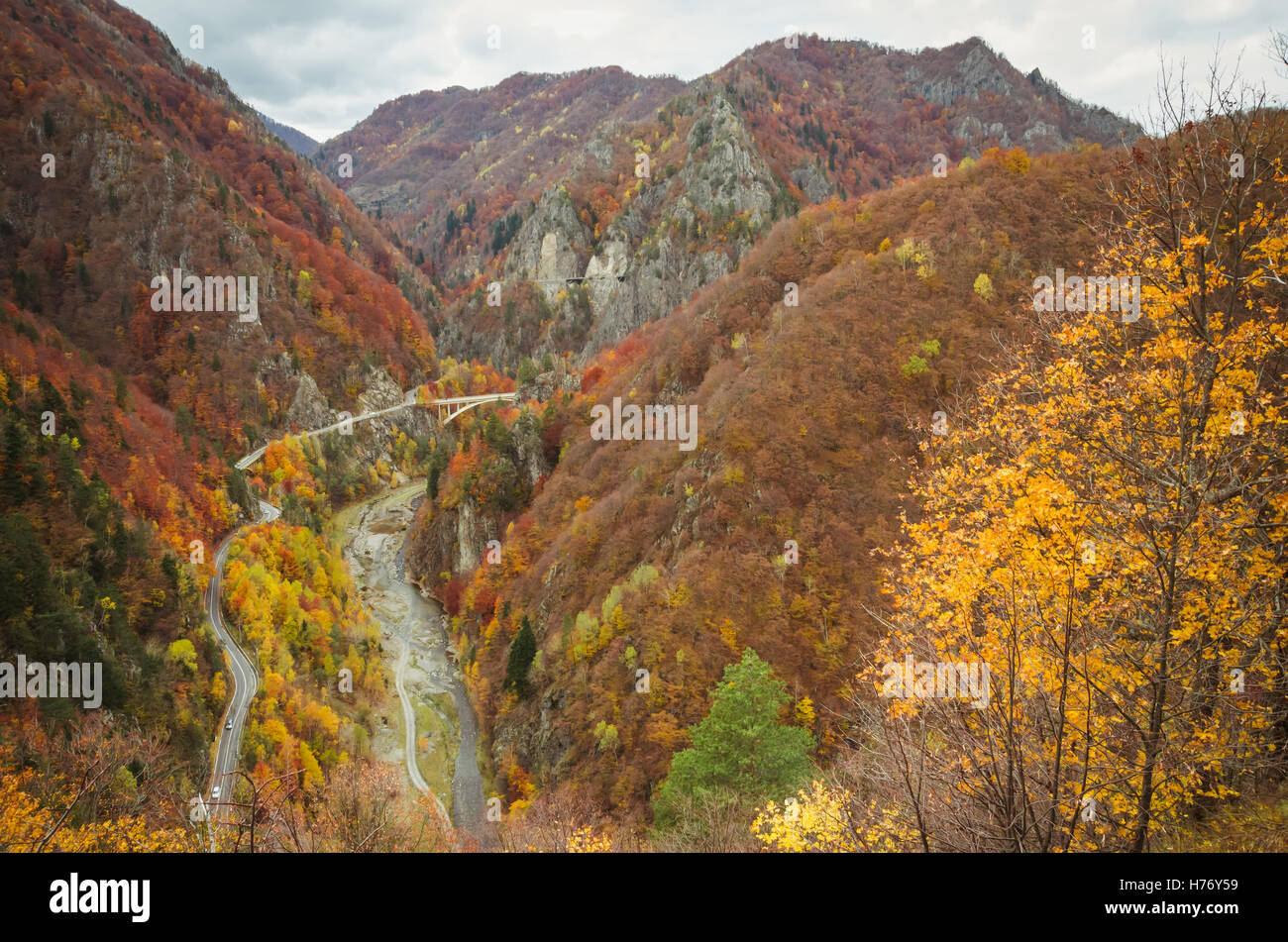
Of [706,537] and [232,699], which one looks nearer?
[706,537]

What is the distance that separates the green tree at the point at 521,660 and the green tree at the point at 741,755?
2344 cm

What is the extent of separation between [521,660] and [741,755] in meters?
27.5

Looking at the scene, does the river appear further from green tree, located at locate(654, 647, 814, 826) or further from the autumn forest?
green tree, located at locate(654, 647, 814, 826)

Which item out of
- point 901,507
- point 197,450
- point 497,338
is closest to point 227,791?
point 901,507

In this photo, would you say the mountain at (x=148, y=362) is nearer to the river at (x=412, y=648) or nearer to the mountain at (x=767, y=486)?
the river at (x=412, y=648)

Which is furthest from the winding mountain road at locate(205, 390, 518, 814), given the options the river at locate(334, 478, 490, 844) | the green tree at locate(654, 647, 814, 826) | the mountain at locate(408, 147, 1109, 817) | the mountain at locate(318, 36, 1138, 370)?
the mountain at locate(318, 36, 1138, 370)

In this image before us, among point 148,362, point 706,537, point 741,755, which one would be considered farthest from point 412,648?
point 148,362

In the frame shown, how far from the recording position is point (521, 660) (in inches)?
1852

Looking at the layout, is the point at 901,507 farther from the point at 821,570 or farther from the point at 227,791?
the point at 227,791

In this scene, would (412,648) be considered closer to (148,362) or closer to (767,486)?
(767,486)

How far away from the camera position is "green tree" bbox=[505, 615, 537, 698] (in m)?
46.2

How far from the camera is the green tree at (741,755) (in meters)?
21.7

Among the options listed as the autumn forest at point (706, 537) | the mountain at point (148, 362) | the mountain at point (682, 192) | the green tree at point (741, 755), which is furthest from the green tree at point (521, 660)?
the mountain at point (682, 192)
